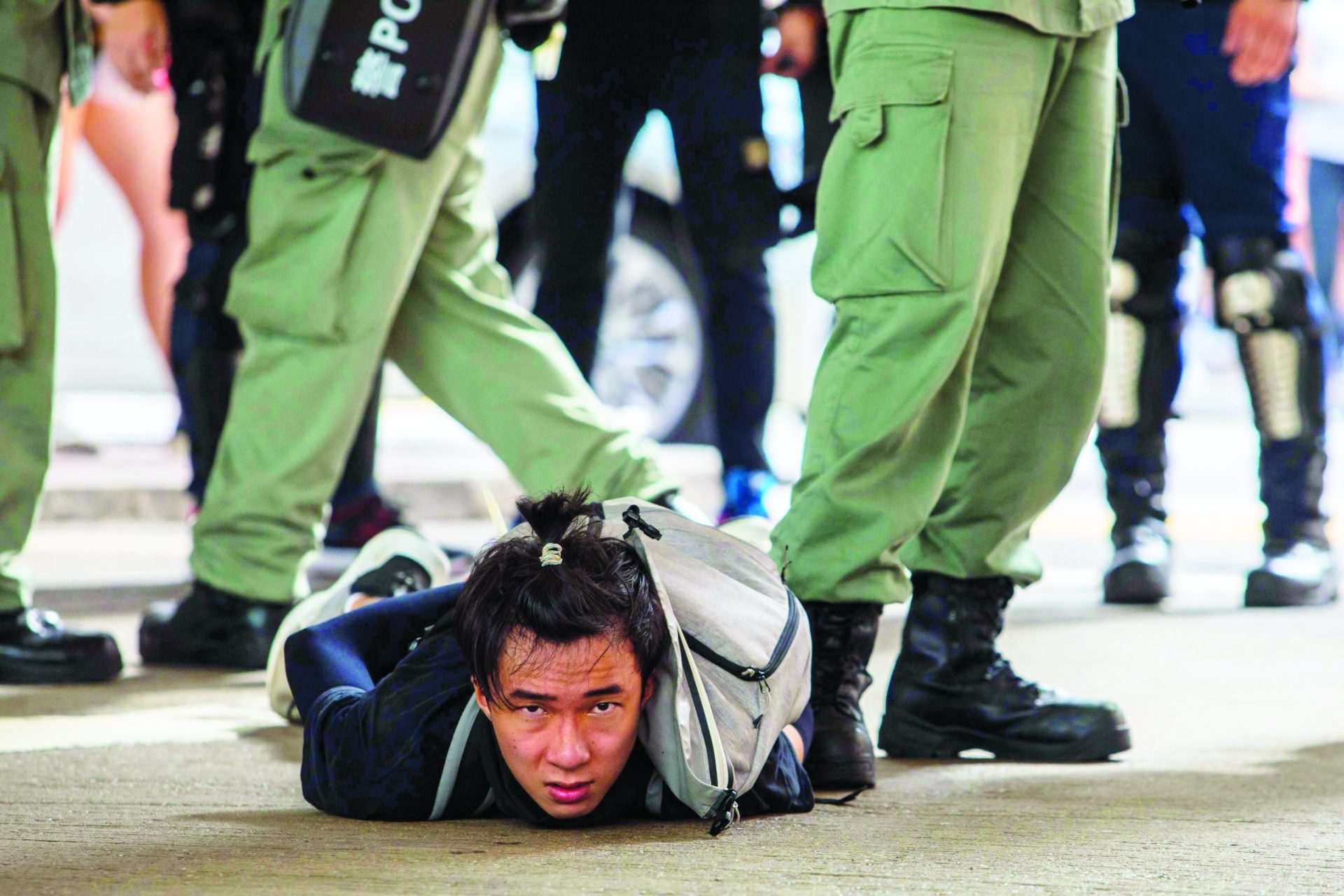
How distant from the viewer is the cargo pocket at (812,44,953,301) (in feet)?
6.35

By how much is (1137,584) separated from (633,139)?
1.33 m

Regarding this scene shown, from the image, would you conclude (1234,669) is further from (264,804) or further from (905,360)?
(264,804)

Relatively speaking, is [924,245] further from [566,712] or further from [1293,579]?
[1293,579]

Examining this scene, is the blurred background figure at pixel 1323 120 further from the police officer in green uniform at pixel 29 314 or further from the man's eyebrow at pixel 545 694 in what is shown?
the man's eyebrow at pixel 545 694

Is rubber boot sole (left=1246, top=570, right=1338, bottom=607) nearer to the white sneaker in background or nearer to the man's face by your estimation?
the white sneaker in background

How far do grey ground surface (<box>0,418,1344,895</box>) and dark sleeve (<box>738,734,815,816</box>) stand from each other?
27mm

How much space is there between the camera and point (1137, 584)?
360 cm

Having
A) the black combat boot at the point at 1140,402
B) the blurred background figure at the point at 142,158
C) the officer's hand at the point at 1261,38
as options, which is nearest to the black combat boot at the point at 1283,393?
the black combat boot at the point at 1140,402

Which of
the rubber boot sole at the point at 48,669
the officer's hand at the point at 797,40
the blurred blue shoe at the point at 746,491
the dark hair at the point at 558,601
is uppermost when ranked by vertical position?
the officer's hand at the point at 797,40

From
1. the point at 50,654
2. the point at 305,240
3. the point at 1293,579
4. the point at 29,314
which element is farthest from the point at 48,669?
the point at 1293,579

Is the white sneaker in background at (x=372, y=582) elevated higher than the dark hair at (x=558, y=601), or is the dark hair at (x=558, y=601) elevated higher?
the dark hair at (x=558, y=601)

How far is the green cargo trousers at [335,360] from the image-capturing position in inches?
104

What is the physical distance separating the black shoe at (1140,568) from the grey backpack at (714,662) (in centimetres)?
194

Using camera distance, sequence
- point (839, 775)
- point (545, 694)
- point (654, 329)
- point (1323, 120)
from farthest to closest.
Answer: point (1323, 120)
point (654, 329)
point (839, 775)
point (545, 694)
